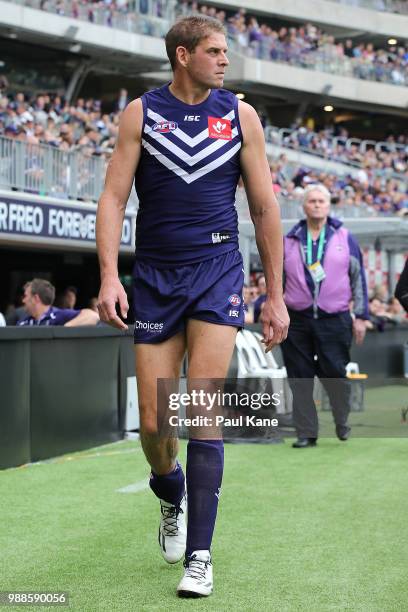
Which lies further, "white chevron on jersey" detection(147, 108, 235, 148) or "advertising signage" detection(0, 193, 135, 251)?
"advertising signage" detection(0, 193, 135, 251)

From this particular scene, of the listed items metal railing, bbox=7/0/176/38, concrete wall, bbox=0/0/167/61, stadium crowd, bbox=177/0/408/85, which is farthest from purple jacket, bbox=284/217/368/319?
stadium crowd, bbox=177/0/408/85

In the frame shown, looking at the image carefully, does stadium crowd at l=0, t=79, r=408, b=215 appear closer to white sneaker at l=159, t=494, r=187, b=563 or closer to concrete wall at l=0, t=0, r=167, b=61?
concrete wall at l=0, t=0, r=167, b=61

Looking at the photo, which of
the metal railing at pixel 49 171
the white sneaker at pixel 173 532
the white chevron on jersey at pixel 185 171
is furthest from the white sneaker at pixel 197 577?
the metal railing at pixel 49 171

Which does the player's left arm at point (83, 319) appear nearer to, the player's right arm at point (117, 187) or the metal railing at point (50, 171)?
the player's right arm at point (117, 187)

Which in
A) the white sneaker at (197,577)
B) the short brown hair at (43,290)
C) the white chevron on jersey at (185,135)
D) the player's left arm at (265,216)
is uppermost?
the white chevron on jersey at (185,135)

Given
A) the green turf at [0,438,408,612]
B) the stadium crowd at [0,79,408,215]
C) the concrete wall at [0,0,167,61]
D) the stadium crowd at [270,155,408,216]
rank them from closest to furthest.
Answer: the green turf at [0,438,408,612] → the stadium crowd at [0,79,408,215] → the stadium crowd at [270,155,408,216] → the concrete wall at [0,0,167,61]

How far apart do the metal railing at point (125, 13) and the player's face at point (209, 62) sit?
28754mm

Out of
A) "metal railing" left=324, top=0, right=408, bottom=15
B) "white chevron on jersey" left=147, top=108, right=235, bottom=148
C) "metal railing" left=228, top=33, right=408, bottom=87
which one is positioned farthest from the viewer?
"metal railing" left=324, top=0, right=408, bottom=15

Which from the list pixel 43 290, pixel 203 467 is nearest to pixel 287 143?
pixel 43 290

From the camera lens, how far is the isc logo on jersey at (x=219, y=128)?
448cm

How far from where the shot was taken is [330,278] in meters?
9.20

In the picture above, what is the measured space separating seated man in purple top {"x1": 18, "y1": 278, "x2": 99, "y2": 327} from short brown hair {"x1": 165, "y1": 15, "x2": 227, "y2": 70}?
5092 mm

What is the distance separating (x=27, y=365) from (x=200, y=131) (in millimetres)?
4219

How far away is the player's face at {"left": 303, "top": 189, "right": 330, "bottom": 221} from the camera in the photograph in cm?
902
